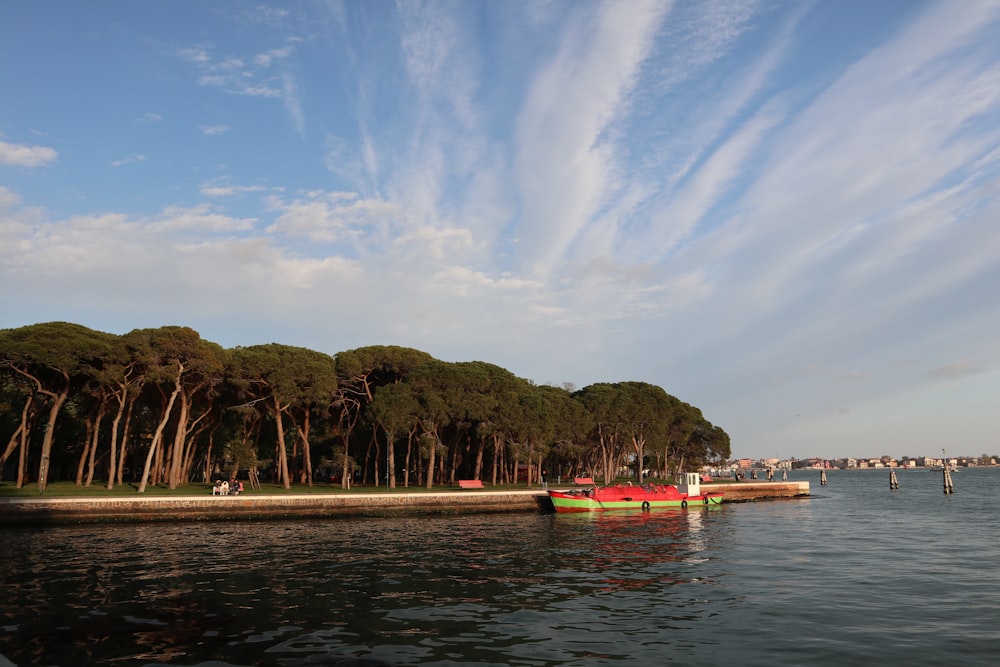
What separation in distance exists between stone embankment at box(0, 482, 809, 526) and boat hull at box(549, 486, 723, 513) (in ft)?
7.90

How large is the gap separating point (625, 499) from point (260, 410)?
34.0 m

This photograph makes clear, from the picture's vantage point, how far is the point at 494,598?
1950 cm

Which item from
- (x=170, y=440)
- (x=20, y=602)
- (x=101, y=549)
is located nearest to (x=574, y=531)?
(x=101, y=549)

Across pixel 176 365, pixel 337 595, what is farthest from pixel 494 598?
pixel 176 365

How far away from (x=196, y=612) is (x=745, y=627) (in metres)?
13.6

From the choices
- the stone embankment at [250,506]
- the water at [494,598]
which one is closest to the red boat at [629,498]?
the stone embankment at [250,506]

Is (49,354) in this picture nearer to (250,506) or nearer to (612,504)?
(250,506)

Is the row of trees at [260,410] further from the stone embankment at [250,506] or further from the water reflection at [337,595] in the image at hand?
the water reflection at [337,595]

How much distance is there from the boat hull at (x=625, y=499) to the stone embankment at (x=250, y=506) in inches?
94.8

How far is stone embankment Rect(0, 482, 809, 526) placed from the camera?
136 ft

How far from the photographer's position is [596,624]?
1650 centimetres

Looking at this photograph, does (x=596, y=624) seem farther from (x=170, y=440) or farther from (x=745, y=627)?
(x=170, y=440)

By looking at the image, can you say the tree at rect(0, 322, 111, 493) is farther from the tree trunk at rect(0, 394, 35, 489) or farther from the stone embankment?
the stone embankment

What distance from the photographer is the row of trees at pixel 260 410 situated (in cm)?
5191
